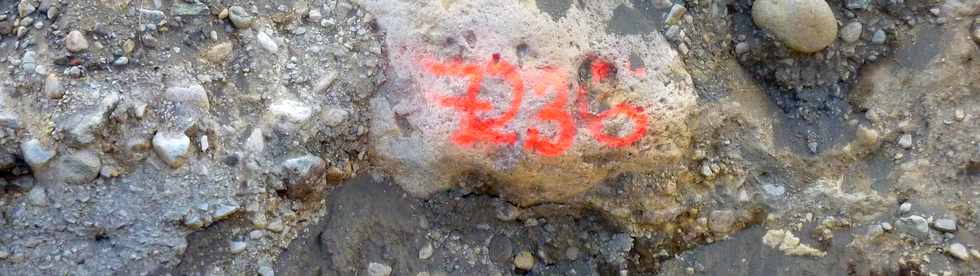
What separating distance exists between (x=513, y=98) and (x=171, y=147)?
88 centimetres

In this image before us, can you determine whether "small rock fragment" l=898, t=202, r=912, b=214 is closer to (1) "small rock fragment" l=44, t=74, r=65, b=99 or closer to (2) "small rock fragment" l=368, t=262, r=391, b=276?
(2) "small rock fragment" l=368, t=262, r=391, b=276

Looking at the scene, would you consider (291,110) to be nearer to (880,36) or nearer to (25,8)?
(25,8)

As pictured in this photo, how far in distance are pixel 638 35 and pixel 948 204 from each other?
1053 millimetres

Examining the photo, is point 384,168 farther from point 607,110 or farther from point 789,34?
point 789,34

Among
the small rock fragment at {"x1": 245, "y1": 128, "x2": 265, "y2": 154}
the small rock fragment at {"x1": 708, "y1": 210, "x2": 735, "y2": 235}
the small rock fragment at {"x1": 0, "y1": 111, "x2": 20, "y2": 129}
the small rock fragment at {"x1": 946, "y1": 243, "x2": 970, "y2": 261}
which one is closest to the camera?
the small rock fragment at {"x1": 0, "y1": 111, "x2": 20, "y2": 129}

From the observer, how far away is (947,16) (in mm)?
2674

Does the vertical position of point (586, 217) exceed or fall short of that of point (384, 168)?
it falls short

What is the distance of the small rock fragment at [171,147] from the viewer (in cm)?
212

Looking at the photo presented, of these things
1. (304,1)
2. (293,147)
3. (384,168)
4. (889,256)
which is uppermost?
(304,1)

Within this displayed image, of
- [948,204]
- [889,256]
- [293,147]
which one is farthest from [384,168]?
[948,204]

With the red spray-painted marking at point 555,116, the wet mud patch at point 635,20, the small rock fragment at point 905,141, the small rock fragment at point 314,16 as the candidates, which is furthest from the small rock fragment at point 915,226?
the small rock fragment at point 314,16

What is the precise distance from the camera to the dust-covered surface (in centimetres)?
211

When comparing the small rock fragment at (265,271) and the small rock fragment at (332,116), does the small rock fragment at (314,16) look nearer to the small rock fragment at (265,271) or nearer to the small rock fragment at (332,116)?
the small rock fragment at (332,116)

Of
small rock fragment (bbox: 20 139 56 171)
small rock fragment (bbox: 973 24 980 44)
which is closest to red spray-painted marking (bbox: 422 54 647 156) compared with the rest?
small rock fragment (bbox: 20 139 56 171)
